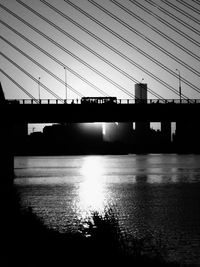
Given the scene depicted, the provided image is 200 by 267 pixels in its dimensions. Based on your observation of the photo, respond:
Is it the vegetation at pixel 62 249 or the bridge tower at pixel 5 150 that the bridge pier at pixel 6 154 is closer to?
the bridge tower at pixel 5 150

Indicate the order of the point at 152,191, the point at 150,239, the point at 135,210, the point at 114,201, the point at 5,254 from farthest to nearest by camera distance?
the point at 152,191 → the point at 114,201 → the point at 135,210 → the point at 150,239 → the point at 5,254

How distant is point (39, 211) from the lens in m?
41.3

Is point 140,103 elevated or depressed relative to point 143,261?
elevated

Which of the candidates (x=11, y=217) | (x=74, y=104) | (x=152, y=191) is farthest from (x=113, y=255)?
(x=74, y=104)

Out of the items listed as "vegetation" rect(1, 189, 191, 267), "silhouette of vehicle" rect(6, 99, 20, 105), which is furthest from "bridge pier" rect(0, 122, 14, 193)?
"vegetation" rect(1, 189, 191, 267)

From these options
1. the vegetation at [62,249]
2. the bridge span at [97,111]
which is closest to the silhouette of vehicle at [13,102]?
the bridge span at [97,111]

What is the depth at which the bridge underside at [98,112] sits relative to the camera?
234 ft

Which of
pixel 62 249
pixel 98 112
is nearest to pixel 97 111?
pixel 98 112

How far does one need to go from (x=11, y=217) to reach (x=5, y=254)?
7.91m

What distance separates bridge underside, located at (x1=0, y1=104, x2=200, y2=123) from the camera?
71375 mm

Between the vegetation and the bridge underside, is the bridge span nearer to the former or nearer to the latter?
the bridge underside

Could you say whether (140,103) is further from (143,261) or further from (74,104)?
(143,261)

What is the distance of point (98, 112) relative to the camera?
7269 cm

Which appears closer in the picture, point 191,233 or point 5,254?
point 5,254
